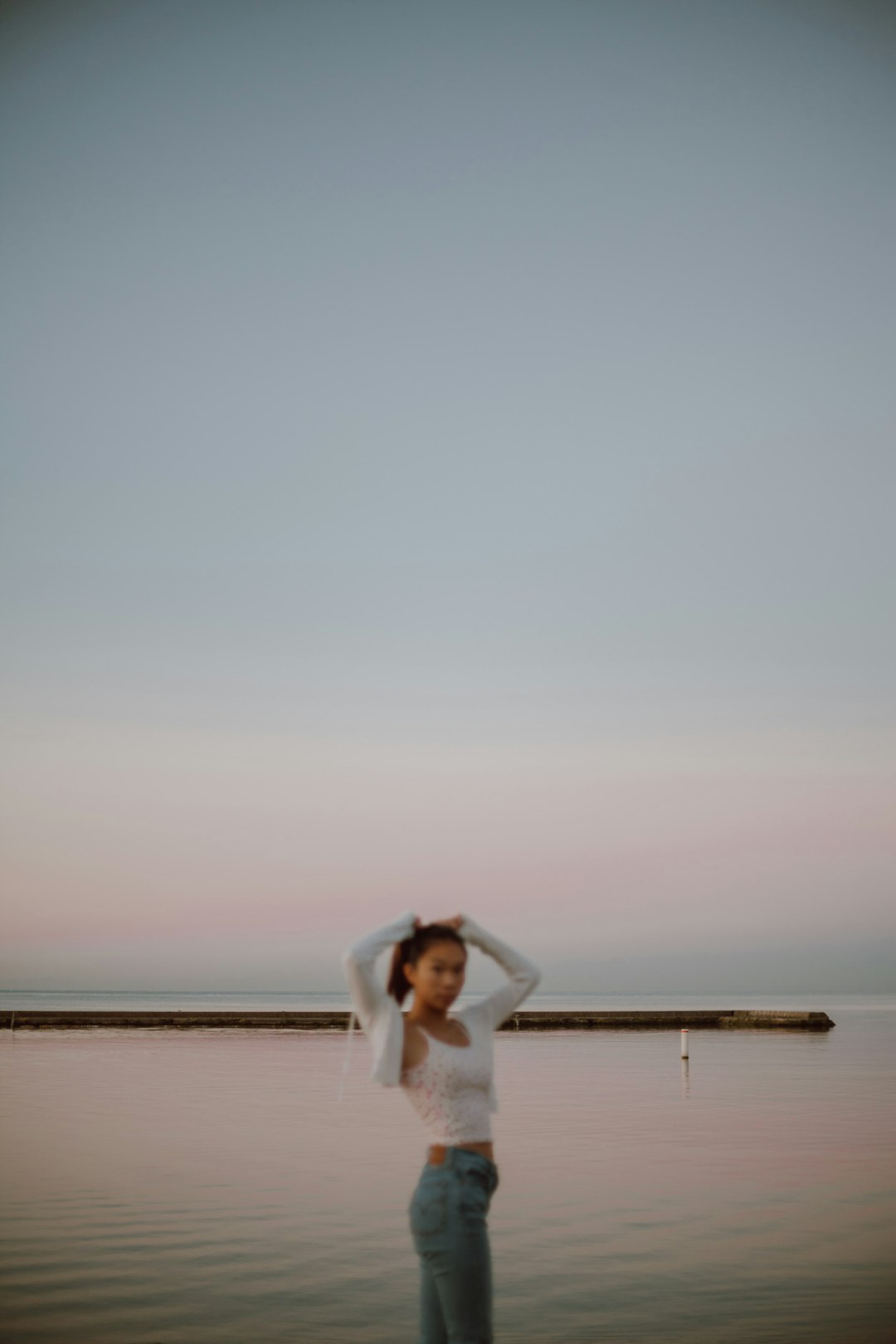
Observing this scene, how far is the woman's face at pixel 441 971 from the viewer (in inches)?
156

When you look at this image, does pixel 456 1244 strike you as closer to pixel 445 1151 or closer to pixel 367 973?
pixel 445 1151

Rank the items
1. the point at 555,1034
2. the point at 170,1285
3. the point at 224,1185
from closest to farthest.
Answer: the point at 170,1285 < the point at 224,1185 < the point at 555,1034

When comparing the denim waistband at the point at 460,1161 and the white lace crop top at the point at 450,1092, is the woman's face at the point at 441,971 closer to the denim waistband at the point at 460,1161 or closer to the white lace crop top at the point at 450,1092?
the white lace crop top at the point at 450,1092

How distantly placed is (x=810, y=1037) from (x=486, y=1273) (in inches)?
1824

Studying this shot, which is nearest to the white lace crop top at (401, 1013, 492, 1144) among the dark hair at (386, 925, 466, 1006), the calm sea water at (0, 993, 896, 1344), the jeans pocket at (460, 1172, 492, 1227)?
the jeans pocket at (460, 1172, 492, 1227)

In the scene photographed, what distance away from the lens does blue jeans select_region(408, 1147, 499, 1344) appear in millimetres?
3684

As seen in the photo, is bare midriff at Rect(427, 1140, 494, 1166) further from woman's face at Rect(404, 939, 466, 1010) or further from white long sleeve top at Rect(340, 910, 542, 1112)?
woman's face at Rect(404, 939, 466, 1010)

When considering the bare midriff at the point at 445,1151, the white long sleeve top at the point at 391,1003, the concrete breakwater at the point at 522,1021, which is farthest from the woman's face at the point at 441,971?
the concrete breakwater at the point at 522,1021

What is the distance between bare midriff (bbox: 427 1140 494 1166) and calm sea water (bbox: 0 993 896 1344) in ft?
13.4

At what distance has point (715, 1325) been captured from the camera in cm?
746

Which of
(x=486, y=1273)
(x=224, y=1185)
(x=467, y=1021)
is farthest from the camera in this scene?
(x=224, y=1185)

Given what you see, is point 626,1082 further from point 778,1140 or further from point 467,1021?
point 467,1021

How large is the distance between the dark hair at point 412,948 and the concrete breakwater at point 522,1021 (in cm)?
5033

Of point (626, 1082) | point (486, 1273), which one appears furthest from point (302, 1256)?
point (626, 1082)
